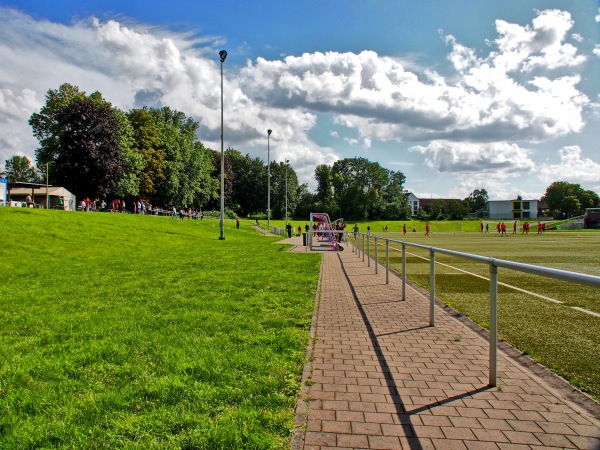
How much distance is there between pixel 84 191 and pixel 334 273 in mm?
39583

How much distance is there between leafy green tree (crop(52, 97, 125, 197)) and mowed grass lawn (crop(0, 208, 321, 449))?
120 ft

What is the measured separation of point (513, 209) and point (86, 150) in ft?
451

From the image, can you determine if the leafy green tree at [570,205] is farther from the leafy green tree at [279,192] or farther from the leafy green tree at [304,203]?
the leafy green tree at [279,192]

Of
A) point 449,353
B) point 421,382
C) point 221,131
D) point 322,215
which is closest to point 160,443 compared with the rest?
point 421,382

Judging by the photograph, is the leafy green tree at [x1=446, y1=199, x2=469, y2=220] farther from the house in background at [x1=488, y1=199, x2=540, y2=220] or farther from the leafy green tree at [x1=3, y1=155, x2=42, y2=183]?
the leafy green tree at [x1=3, y1=155, x2=42, y2=183]

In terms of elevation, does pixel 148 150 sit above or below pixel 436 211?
above

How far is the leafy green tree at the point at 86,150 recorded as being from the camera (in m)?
42.2

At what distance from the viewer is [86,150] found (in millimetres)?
41562

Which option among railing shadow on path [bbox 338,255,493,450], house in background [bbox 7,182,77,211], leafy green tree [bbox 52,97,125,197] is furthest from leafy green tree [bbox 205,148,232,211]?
railing shadow on path [bbox 338,255,493,450]

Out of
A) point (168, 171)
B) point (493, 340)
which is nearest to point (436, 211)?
point (168, 171)

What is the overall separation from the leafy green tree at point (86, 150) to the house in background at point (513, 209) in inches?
5024

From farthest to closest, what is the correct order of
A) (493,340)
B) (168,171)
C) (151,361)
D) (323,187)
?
(323,187)
(168,171)
(151,361)
(493,340)

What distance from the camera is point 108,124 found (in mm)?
43875

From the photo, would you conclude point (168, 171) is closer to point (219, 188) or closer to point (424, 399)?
point (219, 188)
